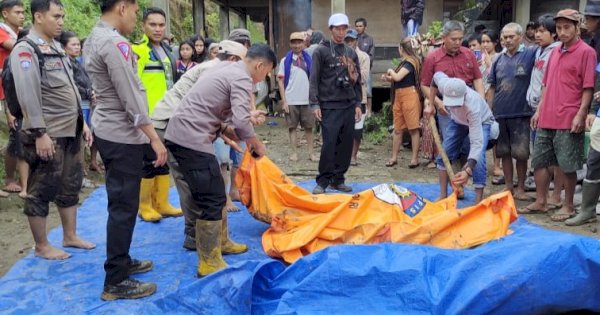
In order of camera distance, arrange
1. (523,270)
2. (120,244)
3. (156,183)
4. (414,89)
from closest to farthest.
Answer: (523,270) < (120,244) < (156,183) < (414,89)

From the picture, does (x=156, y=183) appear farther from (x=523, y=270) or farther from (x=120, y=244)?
(x=523, y=270)

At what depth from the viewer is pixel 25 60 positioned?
360 centimetres

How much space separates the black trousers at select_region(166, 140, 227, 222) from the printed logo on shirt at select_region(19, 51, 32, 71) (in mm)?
1060

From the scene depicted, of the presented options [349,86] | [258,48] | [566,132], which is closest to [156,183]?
[258,48]

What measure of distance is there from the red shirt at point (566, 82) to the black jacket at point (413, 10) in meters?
4.29

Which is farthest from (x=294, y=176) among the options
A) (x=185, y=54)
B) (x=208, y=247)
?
(x=208, y=247)

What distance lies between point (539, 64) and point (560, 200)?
1404mm

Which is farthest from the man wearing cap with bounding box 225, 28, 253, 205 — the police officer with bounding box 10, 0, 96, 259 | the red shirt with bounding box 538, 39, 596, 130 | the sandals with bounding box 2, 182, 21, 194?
the red shirt with bounding box 538, 39, 596, 130

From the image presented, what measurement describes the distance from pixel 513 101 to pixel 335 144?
1.89 metres

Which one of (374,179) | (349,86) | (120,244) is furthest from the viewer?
(374,179)

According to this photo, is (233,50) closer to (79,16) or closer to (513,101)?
(513,101)

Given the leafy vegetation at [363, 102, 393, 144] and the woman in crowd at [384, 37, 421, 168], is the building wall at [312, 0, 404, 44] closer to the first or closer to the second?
the leafy vegetation at [363, 102, 393, 144]

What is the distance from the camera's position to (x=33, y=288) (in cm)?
350

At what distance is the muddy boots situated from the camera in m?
5.01
